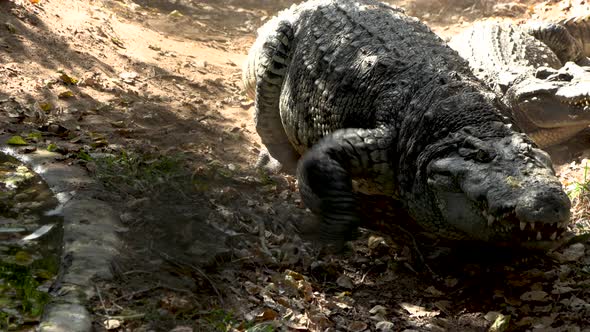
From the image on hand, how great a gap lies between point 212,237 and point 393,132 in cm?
145

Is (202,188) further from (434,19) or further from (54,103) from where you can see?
(434,19)

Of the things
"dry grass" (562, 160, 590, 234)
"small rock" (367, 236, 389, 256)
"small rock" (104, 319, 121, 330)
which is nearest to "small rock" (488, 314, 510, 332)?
"small rock" (367, 236, 389, 256)

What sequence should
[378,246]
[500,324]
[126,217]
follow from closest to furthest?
[500,324], [126,217], [378,246]

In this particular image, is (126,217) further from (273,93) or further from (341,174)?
(273,93)

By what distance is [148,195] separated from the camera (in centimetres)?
459

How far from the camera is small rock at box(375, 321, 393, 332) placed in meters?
3.83

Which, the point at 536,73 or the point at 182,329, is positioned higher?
the point at 536,73

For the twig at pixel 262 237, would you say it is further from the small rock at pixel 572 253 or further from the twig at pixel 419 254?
the small rock at pixel 572 253

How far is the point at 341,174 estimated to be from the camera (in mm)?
4605

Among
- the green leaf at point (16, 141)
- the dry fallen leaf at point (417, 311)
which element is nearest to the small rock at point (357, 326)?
the dry fallen leaf at point (417, 311)

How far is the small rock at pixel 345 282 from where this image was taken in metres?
4.26

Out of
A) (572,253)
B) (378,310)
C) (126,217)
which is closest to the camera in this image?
(378,310)

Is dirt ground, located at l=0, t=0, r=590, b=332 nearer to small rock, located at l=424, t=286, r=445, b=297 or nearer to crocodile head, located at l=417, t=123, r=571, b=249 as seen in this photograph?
small rock, located at l=424, t=286, r=445, b=297

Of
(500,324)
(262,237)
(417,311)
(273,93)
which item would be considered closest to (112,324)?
(262,237)
